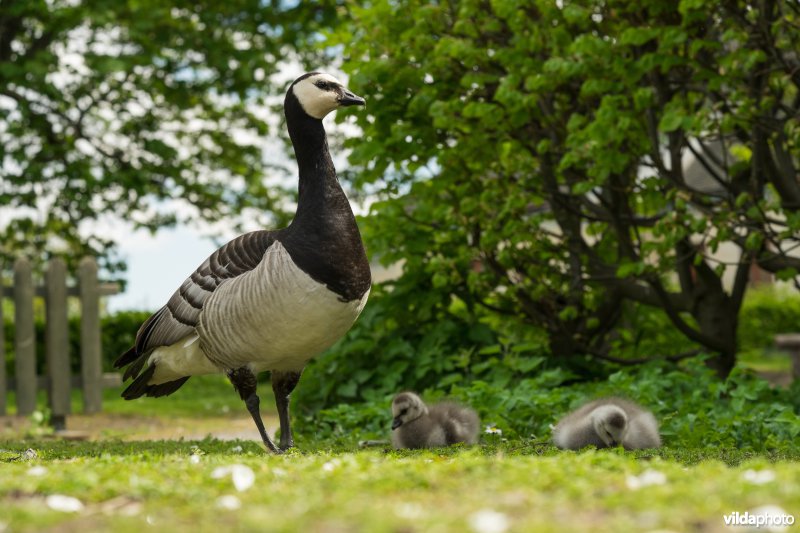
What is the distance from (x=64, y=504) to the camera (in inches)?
137

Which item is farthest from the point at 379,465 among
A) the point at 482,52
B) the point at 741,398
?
the point at 482,52

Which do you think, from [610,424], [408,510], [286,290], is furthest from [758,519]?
[286,290]

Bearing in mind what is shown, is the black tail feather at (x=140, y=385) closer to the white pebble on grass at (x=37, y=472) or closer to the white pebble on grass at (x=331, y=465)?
the white pebble on grass at (x=37, y=472)

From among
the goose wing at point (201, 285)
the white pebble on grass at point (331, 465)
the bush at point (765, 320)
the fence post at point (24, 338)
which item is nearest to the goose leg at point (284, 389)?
the goose wing at point (201, 285)

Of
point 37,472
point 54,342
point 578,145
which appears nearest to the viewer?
point 37,472

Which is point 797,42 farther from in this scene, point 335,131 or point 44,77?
point 335,131

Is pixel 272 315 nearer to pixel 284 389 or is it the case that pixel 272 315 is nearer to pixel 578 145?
pixel 284 389

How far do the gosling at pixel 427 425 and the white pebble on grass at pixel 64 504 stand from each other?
3.33m

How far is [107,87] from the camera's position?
1847cm

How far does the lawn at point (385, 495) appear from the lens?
3055 millimetres

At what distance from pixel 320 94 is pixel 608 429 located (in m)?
2.93

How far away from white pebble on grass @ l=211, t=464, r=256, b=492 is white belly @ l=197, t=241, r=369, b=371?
1.86 metres

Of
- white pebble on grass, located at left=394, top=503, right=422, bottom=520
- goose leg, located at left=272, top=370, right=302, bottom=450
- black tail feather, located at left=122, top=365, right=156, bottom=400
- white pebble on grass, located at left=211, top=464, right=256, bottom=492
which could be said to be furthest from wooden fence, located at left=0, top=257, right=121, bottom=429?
white pebble on grass, located at left=394, top=503, right=422, bottom=520

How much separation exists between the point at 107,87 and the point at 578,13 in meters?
12.5
